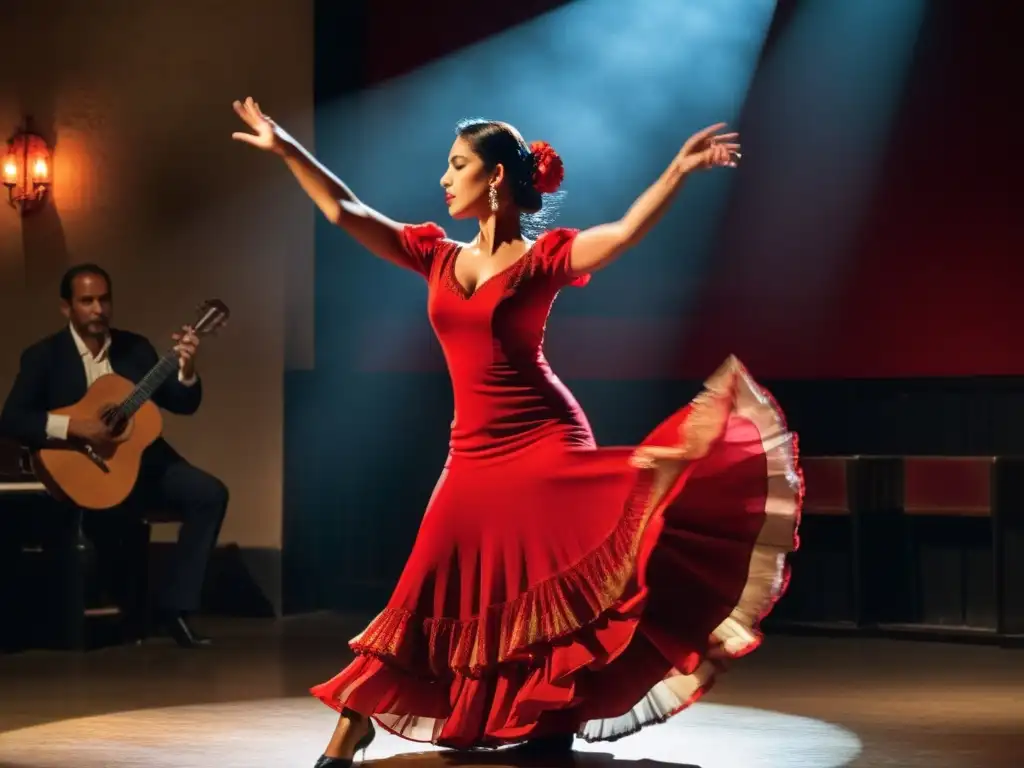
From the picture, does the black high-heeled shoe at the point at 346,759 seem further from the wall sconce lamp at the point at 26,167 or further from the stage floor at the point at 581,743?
the wall sconce lamp at the point at 26,167

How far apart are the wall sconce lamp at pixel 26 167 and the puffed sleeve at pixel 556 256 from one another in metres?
3.94

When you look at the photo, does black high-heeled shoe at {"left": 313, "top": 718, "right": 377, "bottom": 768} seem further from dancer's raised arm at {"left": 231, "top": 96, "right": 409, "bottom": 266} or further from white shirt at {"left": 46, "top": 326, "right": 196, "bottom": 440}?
white shirt at {"left": 46, "top": 326, "right": 196, "bottom": 440}

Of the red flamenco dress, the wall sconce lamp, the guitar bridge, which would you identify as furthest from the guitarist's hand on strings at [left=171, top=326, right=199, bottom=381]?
the red flamenco dress

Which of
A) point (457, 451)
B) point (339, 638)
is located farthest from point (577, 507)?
point (339, 638)

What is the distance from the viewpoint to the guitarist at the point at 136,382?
21.1 feet

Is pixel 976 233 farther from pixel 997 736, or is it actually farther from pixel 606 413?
pixel 997 736

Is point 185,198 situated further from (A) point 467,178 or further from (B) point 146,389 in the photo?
(A) point 467,178

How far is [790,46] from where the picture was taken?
7.01 meters

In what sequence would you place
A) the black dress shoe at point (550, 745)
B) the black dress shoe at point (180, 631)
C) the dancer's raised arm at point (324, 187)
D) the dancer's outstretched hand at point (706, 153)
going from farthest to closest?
the black dress shoe at point (180, 631) → the black dress shoe at point (550, 745) → the dancer's raised arm at point (324, 187) → the dancer's outstretched hand at point (706, 153)

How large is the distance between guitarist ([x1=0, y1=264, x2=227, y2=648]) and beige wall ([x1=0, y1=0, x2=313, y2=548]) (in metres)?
0.81

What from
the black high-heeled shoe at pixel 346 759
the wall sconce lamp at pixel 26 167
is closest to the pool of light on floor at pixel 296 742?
the black high-heeled shoe at pixel 346 759

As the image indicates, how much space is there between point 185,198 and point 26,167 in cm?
65

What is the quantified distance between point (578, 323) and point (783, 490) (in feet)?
11.3

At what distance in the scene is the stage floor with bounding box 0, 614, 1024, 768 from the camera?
4301mm
